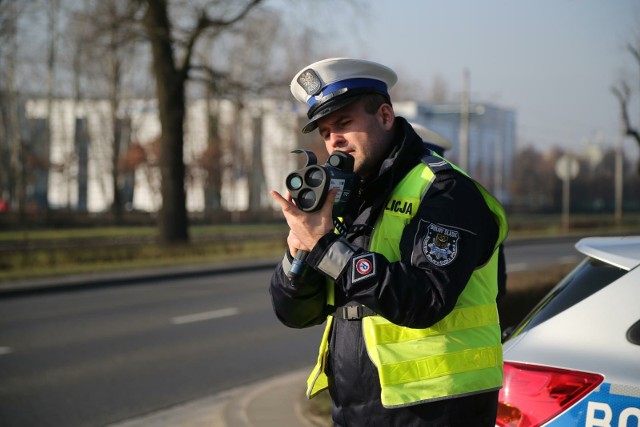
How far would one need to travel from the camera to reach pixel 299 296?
8.26 ft

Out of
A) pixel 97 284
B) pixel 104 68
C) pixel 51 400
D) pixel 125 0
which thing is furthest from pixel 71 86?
pixel 51 400

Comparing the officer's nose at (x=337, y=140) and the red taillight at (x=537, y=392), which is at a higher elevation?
the officer's nose at (x=337, y=140)

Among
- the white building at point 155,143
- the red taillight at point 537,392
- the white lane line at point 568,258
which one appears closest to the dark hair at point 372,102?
the red taillight at point 537,392

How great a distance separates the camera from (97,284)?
15812mm

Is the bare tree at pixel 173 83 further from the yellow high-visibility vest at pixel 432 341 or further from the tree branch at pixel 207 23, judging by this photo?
the yellow high-visibility vest at pixel 432 341

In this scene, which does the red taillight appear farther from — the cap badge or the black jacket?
the cap badge

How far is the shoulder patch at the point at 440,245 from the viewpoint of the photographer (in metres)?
2.24

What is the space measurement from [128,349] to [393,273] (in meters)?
7.62

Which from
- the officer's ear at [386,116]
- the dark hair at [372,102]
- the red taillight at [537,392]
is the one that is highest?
the dark hair at [372,102]

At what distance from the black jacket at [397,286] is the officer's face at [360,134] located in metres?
0.05

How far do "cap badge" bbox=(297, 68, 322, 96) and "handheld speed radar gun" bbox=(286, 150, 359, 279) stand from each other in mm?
245

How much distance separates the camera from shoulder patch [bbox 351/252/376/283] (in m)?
2.24

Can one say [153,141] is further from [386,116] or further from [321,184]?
[321,184]

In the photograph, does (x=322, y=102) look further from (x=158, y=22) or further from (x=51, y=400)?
(x=158, y=22)
